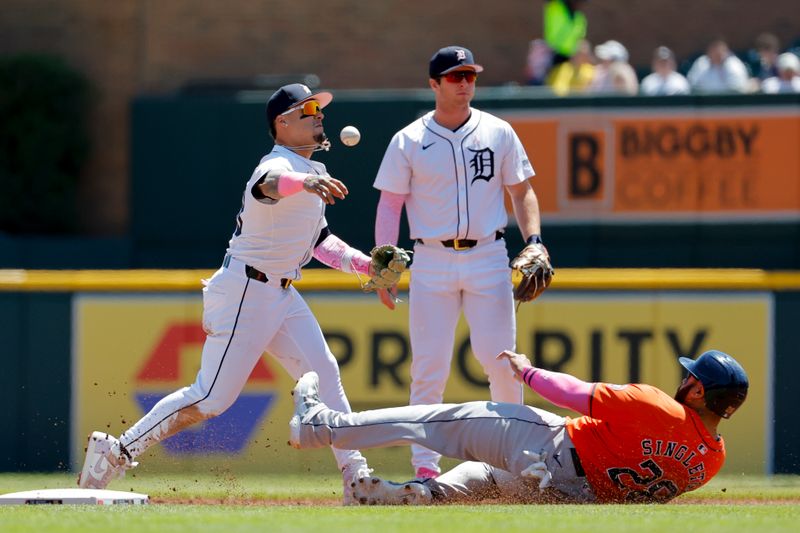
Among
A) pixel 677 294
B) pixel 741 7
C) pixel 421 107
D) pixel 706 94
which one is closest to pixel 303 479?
pixel 677 294

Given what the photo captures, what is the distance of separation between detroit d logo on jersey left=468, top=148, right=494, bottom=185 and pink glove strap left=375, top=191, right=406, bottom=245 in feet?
1.30

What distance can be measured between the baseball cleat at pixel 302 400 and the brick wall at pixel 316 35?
9978 millimetres

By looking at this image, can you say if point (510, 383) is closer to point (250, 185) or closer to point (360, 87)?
point (250, 185)

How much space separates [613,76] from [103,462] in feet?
22.1

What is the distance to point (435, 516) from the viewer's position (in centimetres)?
583

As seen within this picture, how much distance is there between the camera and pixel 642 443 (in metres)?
6.28

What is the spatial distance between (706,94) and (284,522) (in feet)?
23.4

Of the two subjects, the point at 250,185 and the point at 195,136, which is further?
the point at 195,136

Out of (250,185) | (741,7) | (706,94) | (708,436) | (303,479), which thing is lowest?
(303,479)

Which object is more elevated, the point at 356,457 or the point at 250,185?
the point at 250,185

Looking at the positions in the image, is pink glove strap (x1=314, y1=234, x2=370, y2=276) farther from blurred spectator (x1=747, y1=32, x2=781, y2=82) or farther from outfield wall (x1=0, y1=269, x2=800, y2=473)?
blurred spectator (x1=747, y1=32, x2=781, y2=82)

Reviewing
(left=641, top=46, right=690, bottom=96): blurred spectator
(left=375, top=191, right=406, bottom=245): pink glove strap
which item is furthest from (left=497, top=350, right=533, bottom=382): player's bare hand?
(left=641, top=46, right=690, bottom=96): blurred spectator

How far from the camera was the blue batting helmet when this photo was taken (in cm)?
626

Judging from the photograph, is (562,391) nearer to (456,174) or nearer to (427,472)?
(427,472)
